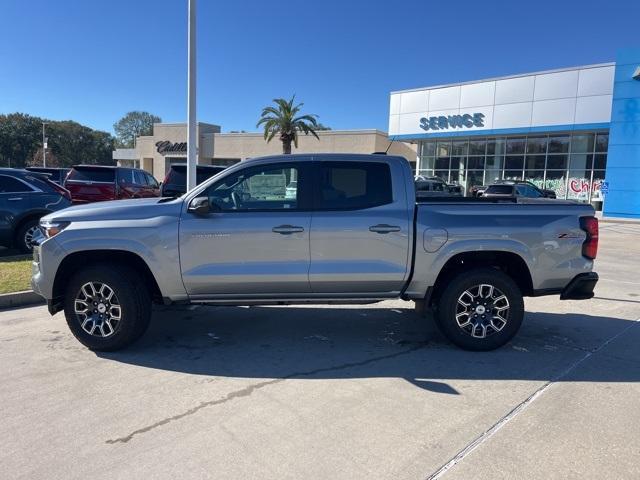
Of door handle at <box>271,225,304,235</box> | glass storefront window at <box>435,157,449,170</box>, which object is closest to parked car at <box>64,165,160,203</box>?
door handle at <box>271,225,304,235</box>

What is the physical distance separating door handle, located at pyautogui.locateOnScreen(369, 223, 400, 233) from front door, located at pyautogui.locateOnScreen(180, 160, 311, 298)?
641 millimetres

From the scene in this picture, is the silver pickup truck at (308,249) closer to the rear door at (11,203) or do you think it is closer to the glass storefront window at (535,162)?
the rear door at (11,203)

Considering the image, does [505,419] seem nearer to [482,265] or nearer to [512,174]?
[482,265]

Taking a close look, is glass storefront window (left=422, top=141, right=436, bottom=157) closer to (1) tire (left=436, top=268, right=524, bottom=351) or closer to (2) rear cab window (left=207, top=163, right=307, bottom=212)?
(1) tire (left=436, top=268, right=524, bottom=351)

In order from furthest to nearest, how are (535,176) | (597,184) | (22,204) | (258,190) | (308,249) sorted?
(535,176) → (597,184) → (22,204) → (258,190) → (308,249)

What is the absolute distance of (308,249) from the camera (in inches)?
197

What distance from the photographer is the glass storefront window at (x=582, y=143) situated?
2931cm

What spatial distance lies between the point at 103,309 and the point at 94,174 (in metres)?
10.8

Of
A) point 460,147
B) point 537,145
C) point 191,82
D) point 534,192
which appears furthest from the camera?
point 460,147

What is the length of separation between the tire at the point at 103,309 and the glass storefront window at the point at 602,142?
30.1 m

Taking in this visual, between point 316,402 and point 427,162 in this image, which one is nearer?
point 316,402

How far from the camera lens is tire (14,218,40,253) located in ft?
32.9

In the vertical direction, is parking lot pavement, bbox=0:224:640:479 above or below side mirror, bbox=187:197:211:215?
below

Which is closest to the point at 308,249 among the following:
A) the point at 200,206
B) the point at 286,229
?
the point at 286,229
